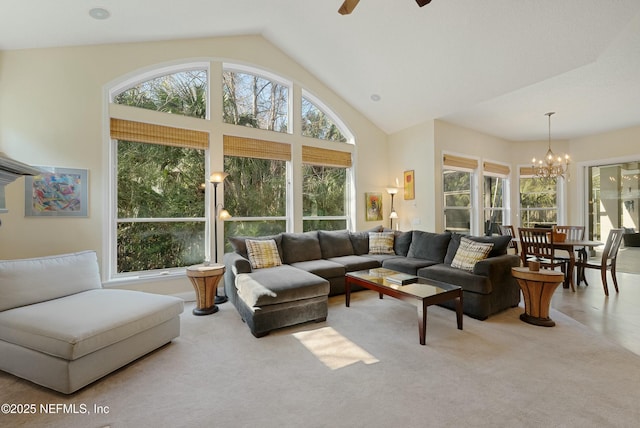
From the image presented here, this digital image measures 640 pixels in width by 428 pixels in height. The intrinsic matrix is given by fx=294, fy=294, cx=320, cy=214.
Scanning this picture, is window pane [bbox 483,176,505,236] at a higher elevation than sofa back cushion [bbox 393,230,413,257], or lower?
higher

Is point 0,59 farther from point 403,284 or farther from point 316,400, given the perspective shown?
point 403,284

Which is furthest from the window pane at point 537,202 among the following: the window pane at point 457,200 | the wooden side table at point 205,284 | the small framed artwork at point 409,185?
the wooden side table at point 205,284

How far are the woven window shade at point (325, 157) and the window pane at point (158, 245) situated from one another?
2144mm

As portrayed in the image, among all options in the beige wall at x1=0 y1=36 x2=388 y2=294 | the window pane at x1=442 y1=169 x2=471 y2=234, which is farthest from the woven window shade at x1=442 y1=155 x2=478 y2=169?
the beige wall at x1=0 y1=36 x2=388 y2=294

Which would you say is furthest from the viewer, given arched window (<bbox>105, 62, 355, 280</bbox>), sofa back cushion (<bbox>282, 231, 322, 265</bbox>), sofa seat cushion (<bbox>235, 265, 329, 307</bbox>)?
sofa back cushion (<bbox>282, 231, 322, 265</bbox>)

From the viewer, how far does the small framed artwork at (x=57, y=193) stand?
3197 millimetres

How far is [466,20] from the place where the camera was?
3348 mm

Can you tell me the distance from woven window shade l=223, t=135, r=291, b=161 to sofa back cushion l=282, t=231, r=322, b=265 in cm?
136

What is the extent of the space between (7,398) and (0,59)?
11.0 ft

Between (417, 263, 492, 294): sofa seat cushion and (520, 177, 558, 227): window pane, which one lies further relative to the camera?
(520, 177, 558, 227): window pane

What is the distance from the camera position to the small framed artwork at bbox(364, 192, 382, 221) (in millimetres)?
5863

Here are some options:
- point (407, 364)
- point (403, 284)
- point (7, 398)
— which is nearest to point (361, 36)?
point (403, 284)

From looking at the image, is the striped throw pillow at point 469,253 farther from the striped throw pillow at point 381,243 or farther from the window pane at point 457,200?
the window pane at point 457,200

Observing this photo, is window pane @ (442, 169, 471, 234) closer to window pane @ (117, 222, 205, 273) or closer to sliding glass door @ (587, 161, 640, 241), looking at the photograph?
sliding glass door @ (587, 161, 640, 241)
